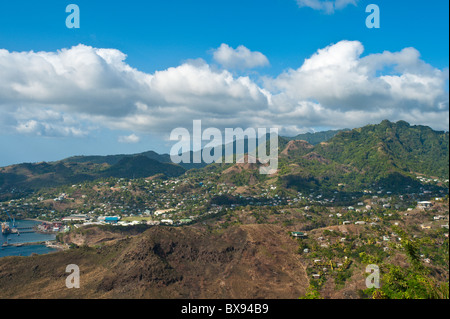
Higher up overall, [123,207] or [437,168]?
[437,168]

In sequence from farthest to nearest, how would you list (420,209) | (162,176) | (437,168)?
(162,176) → (437,168) → (420,209)

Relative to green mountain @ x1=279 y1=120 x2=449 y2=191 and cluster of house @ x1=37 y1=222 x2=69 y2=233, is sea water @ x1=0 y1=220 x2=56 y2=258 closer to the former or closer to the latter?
cluster of house @ x1=37 y1=222 x2=69 y2=233

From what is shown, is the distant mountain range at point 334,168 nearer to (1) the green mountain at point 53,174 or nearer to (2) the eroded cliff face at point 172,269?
(1) the green mountain at point 53,174

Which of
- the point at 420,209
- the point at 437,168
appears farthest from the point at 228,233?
the point at 437,168

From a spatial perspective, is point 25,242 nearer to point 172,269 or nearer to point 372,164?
point 172,269

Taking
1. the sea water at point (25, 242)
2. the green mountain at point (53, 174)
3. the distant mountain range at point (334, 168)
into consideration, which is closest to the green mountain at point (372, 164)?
the distant mountain range at point (334, 168)

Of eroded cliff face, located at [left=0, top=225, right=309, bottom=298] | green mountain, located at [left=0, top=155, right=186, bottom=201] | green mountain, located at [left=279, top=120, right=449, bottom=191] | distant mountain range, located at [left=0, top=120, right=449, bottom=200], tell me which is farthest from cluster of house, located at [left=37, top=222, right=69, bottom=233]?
green mountain, located at [left=279, top=120, right=449, bottom=191]

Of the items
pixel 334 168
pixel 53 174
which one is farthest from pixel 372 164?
pixel 53 174

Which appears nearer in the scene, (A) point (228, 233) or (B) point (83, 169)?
(A) point (228, 233)
